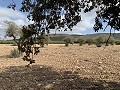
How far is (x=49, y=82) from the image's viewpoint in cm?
1191

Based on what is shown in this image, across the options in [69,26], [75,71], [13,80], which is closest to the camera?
[69,26]

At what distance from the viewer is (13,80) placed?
12516mm

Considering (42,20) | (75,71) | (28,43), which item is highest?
(42,20)

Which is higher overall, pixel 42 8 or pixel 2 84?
pixel 42 8

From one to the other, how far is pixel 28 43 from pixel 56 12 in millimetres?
1398

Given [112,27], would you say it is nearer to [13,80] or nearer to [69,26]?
[69,26]

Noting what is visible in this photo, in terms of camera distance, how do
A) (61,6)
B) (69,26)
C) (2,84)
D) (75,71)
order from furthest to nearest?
(75,71) < (2,84) < (69,26) < (61,6)

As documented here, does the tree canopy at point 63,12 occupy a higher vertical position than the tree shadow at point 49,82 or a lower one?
higher

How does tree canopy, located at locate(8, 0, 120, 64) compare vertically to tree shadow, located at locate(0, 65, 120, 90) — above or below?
above

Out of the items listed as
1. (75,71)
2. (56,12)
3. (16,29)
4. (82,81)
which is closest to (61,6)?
(56,12)

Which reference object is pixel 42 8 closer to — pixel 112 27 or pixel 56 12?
pixel 56 12

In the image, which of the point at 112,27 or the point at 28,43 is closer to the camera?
the point at 28,43

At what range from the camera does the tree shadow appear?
11.1 metres

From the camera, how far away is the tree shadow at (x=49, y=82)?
11102mm
